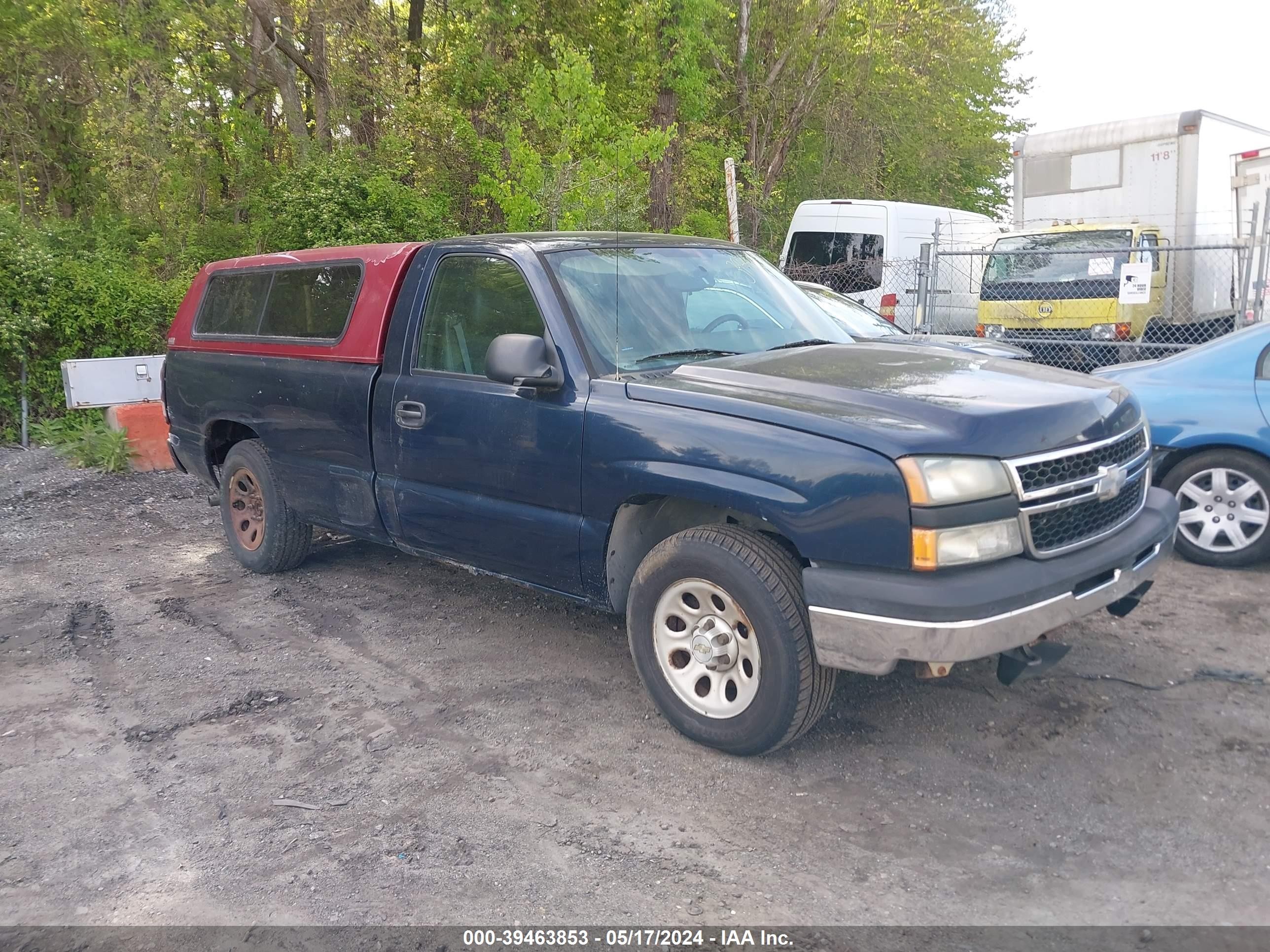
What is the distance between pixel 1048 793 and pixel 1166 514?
134 centimetres

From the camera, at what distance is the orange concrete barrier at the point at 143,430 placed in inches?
371

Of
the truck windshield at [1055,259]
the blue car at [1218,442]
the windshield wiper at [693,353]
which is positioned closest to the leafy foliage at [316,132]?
the truck windshield at [1055,259]

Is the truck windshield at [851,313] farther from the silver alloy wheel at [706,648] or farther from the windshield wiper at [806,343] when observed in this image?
the silver alloy wheel at [706,648]

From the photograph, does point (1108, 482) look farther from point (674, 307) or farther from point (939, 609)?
point (674, 307)

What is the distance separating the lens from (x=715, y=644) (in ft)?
12.6

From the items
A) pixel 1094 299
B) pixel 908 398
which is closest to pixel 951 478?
pixel 908 398

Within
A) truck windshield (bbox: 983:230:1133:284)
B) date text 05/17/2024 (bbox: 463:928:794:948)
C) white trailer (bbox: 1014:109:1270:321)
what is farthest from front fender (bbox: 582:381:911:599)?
white trailer (bbox: 1014:109:1270:321)

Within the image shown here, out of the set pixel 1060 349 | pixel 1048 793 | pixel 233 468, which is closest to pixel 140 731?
pixel 233 468

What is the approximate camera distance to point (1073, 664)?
4.64 m

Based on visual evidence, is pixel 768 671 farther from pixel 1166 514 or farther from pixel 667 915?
pixel 1166 514

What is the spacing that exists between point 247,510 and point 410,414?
210cm

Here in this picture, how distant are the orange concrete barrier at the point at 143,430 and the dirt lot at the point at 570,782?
4096 millimetres

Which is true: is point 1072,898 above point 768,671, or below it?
below

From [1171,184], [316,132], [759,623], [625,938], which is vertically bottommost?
[625,938]
